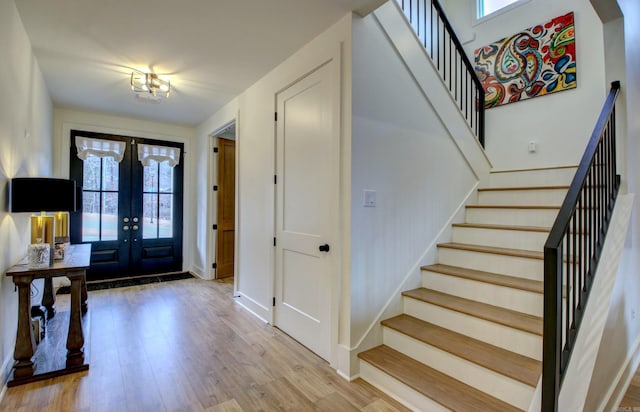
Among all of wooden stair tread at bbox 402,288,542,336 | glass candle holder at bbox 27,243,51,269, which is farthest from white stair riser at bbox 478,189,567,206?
glass candle holder at bbox 27,243,51,269

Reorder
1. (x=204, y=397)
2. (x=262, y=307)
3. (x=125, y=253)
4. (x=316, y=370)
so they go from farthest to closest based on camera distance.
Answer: (x=125, y=253)
(x=262, y=307)
(x=316, y=370)
(x=204, y=397)

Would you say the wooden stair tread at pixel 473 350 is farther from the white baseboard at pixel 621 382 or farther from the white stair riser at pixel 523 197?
the white stair riser at pixel 523 197

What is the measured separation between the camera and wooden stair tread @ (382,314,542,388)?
5.44 feet

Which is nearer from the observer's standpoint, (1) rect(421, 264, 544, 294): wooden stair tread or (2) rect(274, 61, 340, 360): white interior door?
(1) rect(421, 264, 544, 294): wooden stair tread

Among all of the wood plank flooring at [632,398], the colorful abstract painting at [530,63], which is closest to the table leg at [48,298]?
the wood plank flooring at [632,398]

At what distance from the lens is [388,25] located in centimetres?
245

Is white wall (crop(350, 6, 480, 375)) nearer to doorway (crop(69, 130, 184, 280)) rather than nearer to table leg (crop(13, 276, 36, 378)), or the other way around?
table leg (crop(13, 276, 36, 378))

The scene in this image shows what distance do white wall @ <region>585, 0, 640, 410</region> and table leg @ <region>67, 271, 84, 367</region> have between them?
3361 millimetres

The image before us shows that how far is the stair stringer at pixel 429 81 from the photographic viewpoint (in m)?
2.48

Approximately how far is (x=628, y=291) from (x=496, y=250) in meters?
0.81

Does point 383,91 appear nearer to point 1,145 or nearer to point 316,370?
point 316,370

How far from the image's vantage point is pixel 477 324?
2062 mm

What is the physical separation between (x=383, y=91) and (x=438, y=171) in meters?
0.99

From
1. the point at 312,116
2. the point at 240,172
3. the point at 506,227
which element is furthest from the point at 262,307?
the point at 506,227
